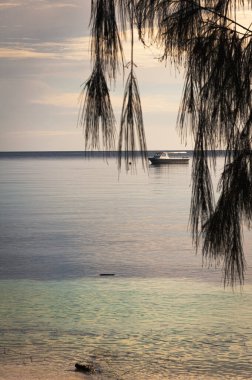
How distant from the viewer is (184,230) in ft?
125

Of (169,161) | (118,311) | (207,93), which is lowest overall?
(169,161)


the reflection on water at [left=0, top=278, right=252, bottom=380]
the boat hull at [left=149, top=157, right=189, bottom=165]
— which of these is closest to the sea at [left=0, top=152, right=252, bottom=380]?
the reflection on water at [left=0, top=278, right=252, bottom=380]

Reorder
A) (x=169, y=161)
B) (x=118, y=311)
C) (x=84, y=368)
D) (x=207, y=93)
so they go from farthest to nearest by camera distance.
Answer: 1. (x=169, y=161)
2. (x=118, y=311)
3. (x=84, y=368)
4. (x=207, y=93)

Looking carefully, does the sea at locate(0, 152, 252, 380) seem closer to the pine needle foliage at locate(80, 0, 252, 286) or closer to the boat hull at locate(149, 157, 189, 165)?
the pine needle foliage at locate(80, 0, 252, 286)

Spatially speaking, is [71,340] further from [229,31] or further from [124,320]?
[229,31]

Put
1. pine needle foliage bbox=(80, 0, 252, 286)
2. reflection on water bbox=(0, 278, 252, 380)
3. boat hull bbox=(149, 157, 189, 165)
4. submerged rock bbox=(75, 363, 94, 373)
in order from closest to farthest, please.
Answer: pine needle foliage bbox=(80, 0, 252, 286) < submerged rock bbox=(75, 363, 94, 373) < reflection on water bbox=(0, 278, 252, 380) < boat hull bbox=(149, 157, 189, 165)

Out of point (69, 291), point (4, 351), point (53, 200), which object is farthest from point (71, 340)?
point (53, 200)

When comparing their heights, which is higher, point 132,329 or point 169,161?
point 132,329

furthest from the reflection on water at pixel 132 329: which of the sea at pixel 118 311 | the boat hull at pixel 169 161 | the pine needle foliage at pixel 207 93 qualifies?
the boat hull at pixel 169 161

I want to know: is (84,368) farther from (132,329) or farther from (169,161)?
(169,161)

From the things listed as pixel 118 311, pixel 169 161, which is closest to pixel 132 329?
pixel 118 311

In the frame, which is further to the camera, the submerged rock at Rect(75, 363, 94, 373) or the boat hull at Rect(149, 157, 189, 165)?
the boat hull at Rect(149, 157, 189, 165)

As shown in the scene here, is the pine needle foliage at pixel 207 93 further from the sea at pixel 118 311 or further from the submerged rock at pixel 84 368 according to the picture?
the submerged rock at pixel 84 368

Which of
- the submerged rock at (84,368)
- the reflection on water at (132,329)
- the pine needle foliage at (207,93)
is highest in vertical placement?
the pine needle foliage at (207,93)
